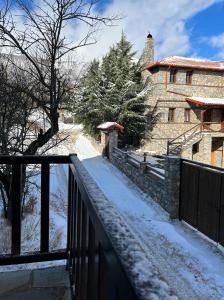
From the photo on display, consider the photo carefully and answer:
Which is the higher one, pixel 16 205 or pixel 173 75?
pixel 173 75

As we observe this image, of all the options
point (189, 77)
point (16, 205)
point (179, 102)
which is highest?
point (189, 77)

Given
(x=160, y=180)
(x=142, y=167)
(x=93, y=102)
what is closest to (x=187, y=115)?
(x=93, y=102)

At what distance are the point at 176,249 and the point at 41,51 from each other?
619 centimetres

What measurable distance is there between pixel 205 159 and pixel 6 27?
17.7 metres

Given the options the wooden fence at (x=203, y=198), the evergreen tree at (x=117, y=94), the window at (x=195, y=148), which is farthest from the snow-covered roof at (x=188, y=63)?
the wooden fence at (x=203, y=198)

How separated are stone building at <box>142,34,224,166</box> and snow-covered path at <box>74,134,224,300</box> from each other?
474 inches

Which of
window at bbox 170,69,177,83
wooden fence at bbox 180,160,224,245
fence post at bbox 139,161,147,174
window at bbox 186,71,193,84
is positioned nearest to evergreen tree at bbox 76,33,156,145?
window at bbox 170,69,177,83

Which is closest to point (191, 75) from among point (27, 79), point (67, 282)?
point (27, 79)

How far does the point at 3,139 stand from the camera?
773cm

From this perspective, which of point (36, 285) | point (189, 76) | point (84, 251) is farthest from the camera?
point (189, 76)

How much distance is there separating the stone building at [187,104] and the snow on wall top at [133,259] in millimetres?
20564

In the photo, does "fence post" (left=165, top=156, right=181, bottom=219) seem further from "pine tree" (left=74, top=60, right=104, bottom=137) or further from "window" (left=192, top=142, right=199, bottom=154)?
"window" (left=192, top=142, right=199, bottom=154)

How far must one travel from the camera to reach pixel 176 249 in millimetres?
6352

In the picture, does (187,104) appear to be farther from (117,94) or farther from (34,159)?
(34,159)
